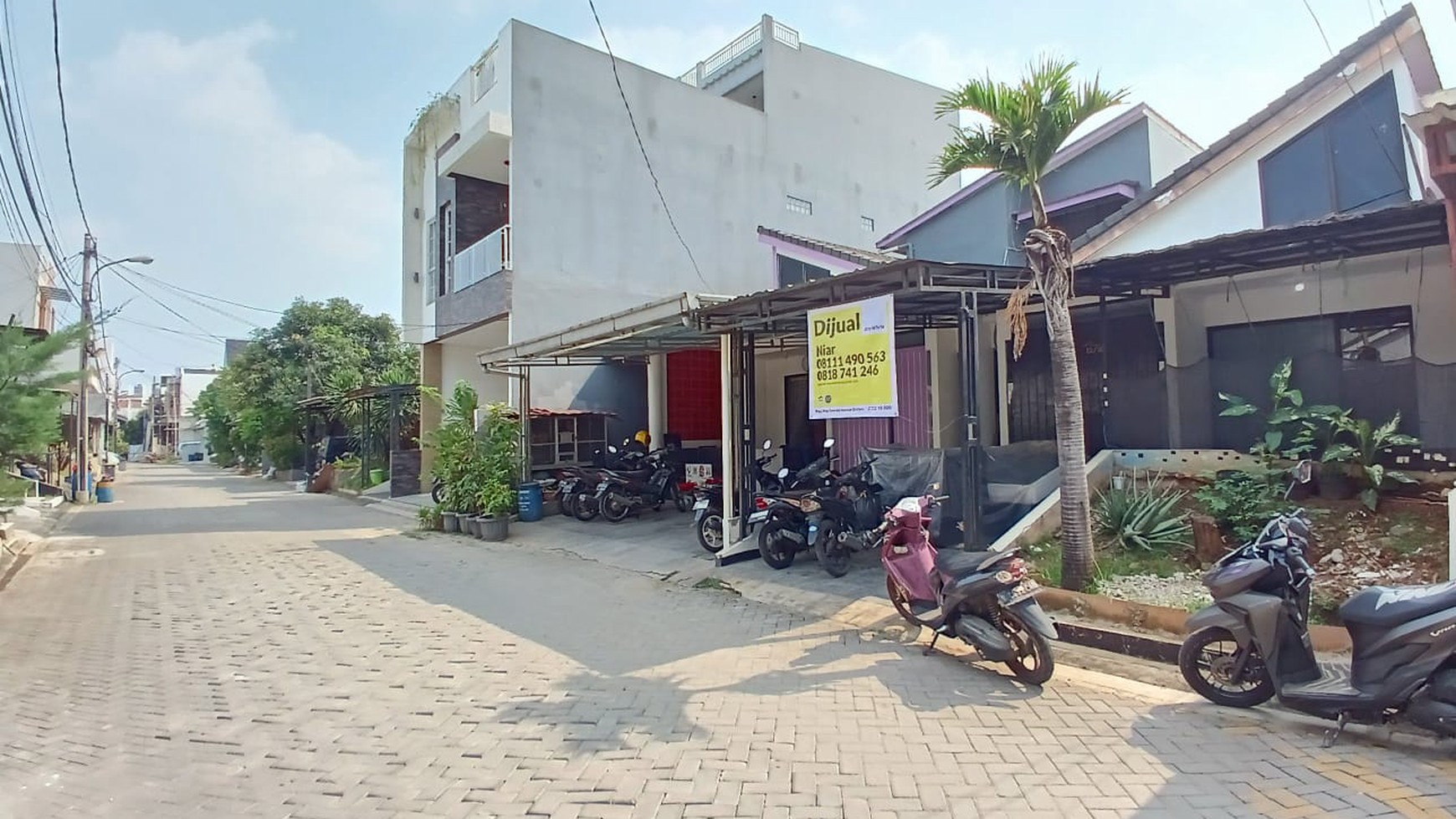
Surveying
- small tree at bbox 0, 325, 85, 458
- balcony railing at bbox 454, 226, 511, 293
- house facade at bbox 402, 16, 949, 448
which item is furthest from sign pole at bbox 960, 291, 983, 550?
balcony railing at bbox 454, 226, 511, 293

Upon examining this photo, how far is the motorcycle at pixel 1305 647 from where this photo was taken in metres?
3.66

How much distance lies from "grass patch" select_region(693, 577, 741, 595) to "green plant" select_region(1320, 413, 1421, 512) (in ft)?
18.2

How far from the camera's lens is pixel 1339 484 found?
22.5ft

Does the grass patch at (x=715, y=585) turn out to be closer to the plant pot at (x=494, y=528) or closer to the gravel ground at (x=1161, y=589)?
the gravel ground at (x=1161, y=589)

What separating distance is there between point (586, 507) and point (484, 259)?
22.7 ft

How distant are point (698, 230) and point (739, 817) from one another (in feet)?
56.4

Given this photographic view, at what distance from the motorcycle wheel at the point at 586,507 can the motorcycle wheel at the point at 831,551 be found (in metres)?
5.98

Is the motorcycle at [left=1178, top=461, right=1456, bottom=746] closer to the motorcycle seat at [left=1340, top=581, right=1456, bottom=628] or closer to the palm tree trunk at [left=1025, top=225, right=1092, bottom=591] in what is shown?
the motorcycle seat at [left=1340, top=581, right=1456, bottom=628]

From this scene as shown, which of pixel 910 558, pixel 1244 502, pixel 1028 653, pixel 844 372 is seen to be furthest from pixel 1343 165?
pixel 1028 653

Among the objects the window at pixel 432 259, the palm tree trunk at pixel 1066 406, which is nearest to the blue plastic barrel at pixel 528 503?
the window at pixel 432 259

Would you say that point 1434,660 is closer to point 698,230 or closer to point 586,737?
point 586,737

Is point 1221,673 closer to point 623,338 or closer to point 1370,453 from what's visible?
point 1370,453

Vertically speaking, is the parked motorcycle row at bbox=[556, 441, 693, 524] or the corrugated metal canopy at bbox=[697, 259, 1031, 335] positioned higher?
the corrugated metal canopy at bbox=[697, 259, 1031, 335]

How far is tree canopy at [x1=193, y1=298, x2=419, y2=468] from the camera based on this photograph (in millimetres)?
30922
